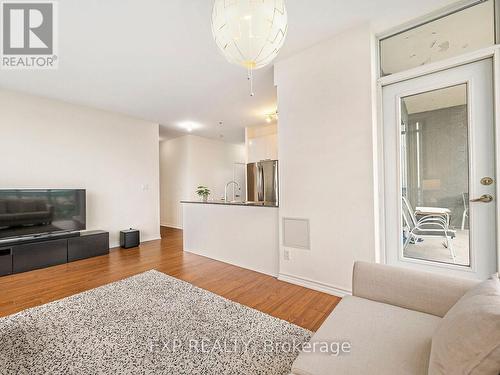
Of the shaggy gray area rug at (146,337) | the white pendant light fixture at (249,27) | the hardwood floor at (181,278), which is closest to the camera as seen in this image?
the white pendant light fixture at (249,27)

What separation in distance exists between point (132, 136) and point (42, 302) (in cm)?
353

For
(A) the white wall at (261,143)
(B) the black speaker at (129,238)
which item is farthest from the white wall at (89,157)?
(A) the white wall at (261,143)

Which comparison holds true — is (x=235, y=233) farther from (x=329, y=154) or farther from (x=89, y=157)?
(x=89, y=157)

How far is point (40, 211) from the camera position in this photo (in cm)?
350

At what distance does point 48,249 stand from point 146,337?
2897 millimetres

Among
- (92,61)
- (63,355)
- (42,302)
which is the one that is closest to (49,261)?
(42,302)

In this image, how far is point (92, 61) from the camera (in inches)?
108

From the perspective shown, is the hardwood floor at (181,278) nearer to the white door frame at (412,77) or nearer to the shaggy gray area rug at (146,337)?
the shaggy gray area rug at (146,337)

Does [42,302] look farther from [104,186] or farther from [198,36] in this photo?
[198,36]

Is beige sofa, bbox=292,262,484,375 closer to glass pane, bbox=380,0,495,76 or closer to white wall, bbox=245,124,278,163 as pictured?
glass pane, bbox=380,0,495,76

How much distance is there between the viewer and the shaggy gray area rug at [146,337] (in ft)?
4.72

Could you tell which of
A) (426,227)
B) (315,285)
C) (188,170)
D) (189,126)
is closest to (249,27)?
(426,227)

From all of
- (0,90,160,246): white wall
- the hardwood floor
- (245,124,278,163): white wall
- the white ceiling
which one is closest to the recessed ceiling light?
(0,90,160,246): white wall

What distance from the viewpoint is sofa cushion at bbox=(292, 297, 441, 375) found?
2.83ft
